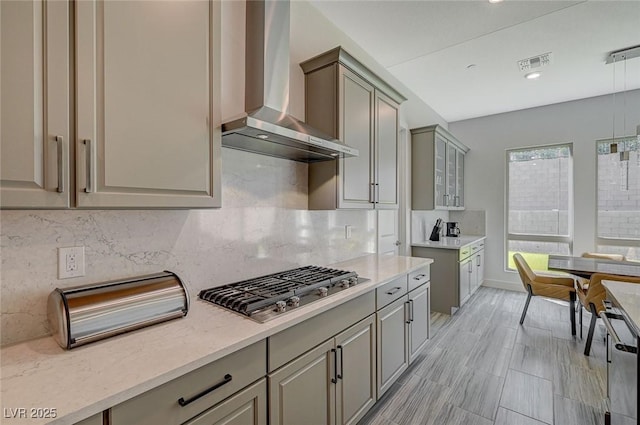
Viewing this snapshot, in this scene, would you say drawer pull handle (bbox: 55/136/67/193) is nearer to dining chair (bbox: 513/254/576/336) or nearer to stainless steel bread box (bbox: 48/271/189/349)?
stainless steel bread box (bbox: 48/271/189/349)

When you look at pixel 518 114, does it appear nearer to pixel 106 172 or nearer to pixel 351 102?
pixel 351 102

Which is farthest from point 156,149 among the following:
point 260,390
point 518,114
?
point 518,114

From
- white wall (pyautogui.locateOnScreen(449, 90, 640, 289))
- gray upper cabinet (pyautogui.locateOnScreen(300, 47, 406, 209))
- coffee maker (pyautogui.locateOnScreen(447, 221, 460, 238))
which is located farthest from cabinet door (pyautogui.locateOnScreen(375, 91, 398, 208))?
white wall (pyautogui.locateOnScreen(449, 90, 640, 289))

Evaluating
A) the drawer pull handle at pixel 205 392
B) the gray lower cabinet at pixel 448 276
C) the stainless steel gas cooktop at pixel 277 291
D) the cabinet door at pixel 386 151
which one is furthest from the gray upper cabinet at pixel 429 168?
the drawer pull handle at pixel 205 392

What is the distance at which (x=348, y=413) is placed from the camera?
5.55 ft

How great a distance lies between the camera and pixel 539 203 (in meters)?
4.84

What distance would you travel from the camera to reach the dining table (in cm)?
265

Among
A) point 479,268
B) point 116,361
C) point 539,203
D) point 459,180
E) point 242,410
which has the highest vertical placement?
point 459,180

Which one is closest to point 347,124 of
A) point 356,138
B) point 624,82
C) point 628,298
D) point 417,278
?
point 356,138

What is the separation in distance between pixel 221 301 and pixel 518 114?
5.63 metres

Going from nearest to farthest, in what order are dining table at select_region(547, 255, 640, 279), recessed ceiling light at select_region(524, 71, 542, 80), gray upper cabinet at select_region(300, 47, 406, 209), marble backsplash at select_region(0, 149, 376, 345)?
marble backsplash at select_region(0, 149, 376, 345)
gray upper cabinet at select_region(300, 47, 406, 209)
dining table at select_region(547, 255, 640, 279)
recessed ceiling light at select_region(524, 71, 542, 80)

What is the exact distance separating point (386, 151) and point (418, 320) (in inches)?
60.8

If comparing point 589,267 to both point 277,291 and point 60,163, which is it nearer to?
point 277,291

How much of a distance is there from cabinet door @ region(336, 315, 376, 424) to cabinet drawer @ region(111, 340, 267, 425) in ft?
1.97
